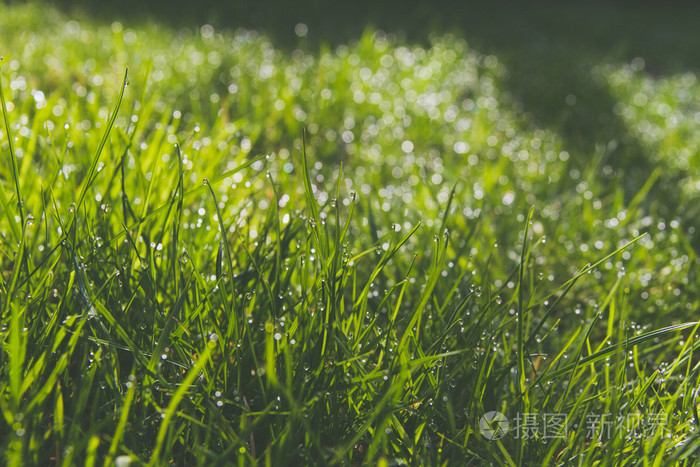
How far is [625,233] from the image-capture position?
65.7 inches

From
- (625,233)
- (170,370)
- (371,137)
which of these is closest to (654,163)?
(625,233)

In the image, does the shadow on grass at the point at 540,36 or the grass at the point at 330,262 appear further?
the shadow on grass at the point at 540,36

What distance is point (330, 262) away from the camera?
94 centimetres

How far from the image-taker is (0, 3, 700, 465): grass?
86 cm

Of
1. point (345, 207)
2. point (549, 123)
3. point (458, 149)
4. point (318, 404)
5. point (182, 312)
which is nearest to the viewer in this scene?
point (318, 404)

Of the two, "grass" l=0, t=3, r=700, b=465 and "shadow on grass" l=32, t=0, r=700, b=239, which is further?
"shadow on grass" l=32, t=0, r=700, b=239

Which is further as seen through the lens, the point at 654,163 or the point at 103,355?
the point at 654,163

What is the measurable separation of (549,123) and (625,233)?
1.11 meters

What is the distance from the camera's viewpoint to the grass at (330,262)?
2.83ft

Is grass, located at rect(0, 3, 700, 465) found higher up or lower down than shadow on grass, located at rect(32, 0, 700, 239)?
lower down

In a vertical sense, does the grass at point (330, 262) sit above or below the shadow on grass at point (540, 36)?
below

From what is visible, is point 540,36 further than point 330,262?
Yes

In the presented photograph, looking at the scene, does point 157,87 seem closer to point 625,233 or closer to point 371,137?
point 371,137

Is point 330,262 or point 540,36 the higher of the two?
point 540,36
